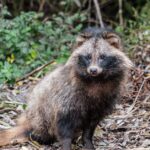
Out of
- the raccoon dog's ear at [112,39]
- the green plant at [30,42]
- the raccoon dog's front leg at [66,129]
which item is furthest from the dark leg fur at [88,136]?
the green plant at [30,42]

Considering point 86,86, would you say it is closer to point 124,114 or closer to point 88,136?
point 88,136

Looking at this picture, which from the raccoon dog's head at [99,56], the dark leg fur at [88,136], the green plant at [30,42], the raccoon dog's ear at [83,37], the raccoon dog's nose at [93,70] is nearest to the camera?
the raccoon dog's nose at [93,70]

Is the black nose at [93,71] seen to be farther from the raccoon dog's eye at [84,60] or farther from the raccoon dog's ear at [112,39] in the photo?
the raccoon dog's ear at [112,39]

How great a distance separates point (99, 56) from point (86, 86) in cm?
37

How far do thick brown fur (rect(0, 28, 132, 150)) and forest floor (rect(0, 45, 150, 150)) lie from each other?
0.36 m

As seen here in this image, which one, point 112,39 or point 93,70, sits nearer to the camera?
point 93,70

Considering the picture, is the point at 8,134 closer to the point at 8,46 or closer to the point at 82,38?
the point at 82,38

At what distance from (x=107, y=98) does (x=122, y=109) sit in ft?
4.34

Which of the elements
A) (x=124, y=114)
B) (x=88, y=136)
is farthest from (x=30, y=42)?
(x=88, y=136)

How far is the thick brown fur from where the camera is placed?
5551 mm

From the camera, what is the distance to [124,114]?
6.88m

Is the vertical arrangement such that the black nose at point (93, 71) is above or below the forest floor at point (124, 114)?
above

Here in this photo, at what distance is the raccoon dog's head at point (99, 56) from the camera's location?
548 centimetres

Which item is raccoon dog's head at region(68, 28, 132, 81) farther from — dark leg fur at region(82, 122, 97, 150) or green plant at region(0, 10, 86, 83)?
green plant at region(0, 10, 86, 83)
